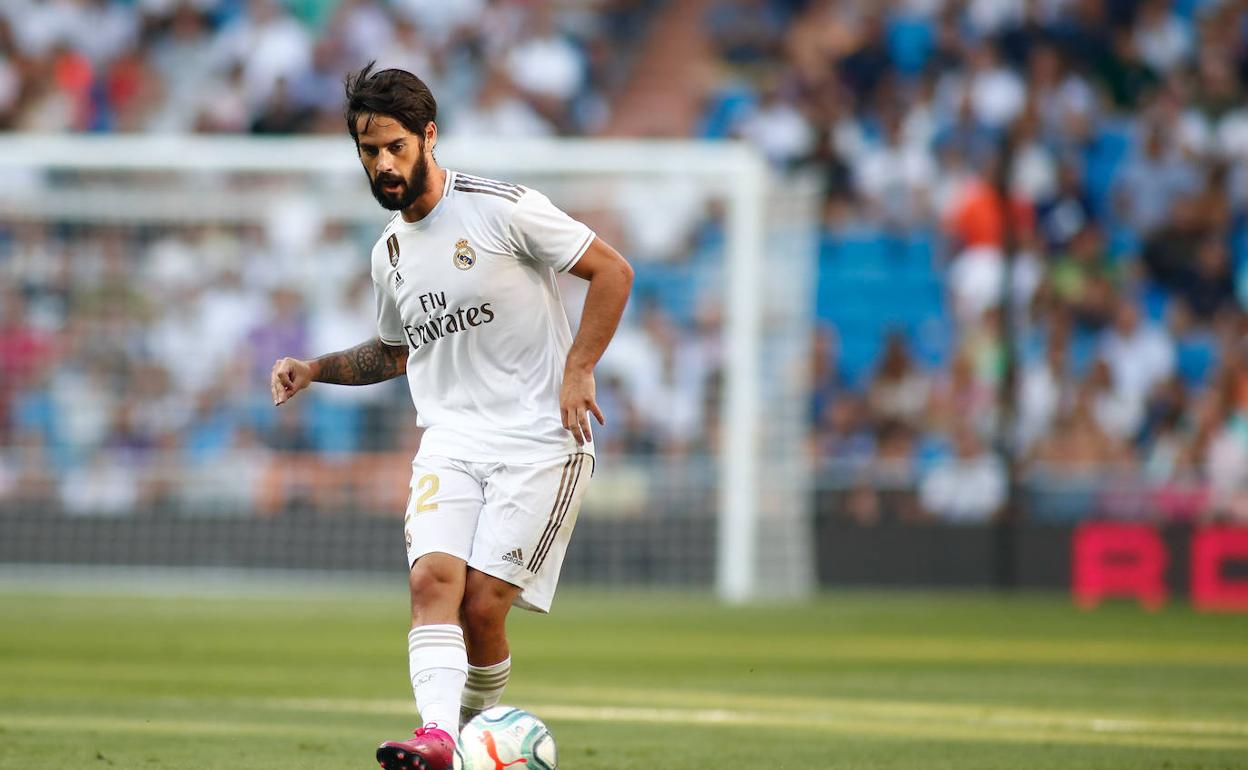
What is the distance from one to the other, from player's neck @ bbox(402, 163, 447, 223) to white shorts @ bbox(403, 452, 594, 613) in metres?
0.74

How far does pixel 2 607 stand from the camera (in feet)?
47.5

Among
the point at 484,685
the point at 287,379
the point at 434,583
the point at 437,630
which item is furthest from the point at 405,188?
the point at 484,685

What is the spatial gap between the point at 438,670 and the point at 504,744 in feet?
0.95

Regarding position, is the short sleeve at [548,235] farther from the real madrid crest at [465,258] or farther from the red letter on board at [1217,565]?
the red letter on board at [1217,565]

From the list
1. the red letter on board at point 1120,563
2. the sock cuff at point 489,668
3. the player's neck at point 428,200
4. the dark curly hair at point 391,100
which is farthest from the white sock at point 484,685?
the red letter on board at point 1120,563

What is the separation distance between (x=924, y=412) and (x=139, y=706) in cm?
1047

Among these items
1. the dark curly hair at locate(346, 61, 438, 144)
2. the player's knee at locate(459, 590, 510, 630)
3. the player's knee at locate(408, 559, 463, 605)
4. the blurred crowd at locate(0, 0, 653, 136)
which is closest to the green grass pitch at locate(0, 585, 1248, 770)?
the player's knee at locate(459, 590, 510, 630)

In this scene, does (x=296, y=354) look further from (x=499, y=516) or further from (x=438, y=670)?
(x=438, y=670)

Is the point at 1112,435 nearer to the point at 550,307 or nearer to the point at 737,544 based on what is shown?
the point at 737,544

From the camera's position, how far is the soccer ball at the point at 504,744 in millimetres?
5473

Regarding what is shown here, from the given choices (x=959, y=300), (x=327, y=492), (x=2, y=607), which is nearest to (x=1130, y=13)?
(x=959, y=300)

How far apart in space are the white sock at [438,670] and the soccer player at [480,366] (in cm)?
8

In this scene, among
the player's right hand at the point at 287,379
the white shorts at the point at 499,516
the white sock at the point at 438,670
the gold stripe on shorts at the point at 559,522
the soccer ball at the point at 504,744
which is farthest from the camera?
the player's right hand at the point at 287,379

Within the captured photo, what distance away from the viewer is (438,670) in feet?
18.4
